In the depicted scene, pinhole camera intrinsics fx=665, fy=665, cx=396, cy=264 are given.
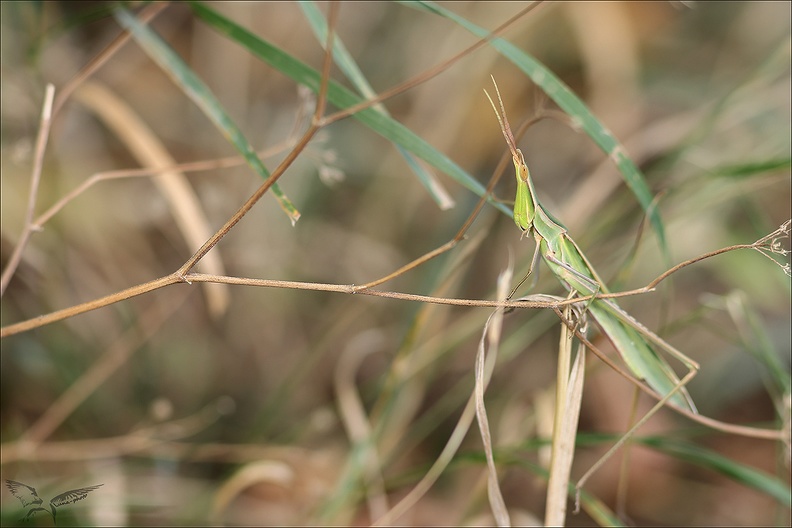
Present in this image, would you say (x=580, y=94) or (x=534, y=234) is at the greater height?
(x=580, y=94)

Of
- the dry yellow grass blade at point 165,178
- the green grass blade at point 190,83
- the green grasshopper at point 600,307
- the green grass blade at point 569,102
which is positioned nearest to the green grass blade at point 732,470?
the green grasshopper at point 600,307

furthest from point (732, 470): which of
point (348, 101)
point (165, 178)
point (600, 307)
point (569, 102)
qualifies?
point (165, 178)

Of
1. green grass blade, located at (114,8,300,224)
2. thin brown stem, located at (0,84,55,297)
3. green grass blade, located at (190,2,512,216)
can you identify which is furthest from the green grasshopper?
thin brown stem, located at (0,84,55,297)

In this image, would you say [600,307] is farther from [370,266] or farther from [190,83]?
[370,266]

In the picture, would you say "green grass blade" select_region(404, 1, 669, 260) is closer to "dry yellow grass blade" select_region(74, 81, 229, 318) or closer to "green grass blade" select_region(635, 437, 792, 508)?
"green grass blade" select_region(635, 437, 792, 508)

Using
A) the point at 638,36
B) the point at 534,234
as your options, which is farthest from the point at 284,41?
the point at 534,234

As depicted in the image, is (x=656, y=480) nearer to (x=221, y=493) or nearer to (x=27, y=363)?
(x=221, y=493)
